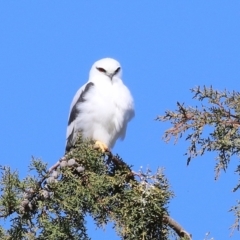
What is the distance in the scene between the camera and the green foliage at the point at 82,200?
384 centimetres

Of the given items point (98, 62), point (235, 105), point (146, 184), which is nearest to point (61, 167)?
point (146, 184)

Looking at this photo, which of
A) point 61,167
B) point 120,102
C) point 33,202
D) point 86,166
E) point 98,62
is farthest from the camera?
point 98,62

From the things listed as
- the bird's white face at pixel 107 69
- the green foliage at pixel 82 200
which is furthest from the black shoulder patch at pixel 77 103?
the green foliage at pixel 82 200

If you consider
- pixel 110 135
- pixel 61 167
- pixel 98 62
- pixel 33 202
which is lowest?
pixel 33 202

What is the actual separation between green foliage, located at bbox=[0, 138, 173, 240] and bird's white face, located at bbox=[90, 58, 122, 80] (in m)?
2.90

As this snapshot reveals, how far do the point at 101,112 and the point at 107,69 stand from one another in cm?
75

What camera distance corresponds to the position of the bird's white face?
768 cm

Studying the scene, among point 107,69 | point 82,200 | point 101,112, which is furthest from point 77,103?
point 82,200

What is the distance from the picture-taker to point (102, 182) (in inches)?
171

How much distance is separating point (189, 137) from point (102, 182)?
0.65 m

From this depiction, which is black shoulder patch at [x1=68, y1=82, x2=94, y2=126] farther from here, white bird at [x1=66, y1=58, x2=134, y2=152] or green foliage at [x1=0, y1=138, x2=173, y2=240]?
green foliage at [x1=0, y1=138, x2=173, y2=240]

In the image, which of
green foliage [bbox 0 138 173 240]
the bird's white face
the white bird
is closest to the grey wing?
the white bird

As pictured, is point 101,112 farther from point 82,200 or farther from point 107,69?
point 82,200

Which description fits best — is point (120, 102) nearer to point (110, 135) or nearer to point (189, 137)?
point (110, 135)
